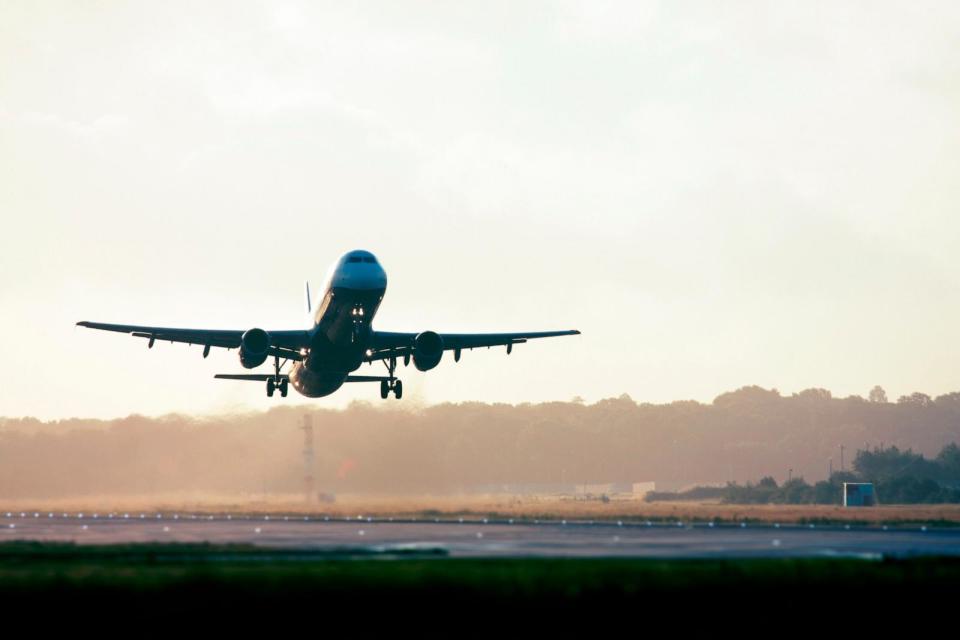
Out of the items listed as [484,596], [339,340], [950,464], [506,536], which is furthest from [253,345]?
[950,464]

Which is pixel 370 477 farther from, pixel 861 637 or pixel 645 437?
pixel 645 437

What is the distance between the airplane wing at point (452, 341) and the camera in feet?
229

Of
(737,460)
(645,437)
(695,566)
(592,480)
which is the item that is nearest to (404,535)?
(695,566)

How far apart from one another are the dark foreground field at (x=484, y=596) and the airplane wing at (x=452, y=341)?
3439 cm

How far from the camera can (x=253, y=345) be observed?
67.2 m

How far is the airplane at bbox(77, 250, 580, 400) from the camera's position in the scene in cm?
6347

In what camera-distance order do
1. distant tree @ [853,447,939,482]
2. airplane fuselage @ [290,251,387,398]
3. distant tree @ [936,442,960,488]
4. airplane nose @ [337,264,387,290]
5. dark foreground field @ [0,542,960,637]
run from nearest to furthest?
dark foreground field @ [0,542,960,637], airplane nose @ [337,264,387,290], airplane fuselage @ [290,251,387,398], distant tree @ [853,447,939,482], distant tree @ [936,442,960,488]

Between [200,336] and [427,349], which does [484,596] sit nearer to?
[427,349]

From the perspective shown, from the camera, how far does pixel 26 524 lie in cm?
6366

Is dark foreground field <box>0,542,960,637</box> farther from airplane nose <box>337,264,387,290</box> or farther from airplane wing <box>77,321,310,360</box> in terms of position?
airplane wing <box>77,321,310,360</box>

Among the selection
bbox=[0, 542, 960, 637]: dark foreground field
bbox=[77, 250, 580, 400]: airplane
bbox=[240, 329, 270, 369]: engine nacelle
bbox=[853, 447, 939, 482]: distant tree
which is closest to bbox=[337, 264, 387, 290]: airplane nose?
bbox=[77, 250, 580, 400]: airplane

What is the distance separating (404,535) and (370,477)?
30.8 meters

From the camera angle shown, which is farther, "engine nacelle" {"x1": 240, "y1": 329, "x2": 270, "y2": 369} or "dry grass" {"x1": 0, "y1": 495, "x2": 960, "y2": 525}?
"dry grass" {"x1": 0, "y1": 495, "x2": 960, "y2": 525}

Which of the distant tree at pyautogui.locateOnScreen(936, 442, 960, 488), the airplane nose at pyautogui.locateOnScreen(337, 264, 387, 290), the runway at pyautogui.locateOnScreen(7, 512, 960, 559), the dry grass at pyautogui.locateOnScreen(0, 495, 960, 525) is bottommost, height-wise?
the runway at pyautogui.locateOnScreen(7, 512, 960, 559)
